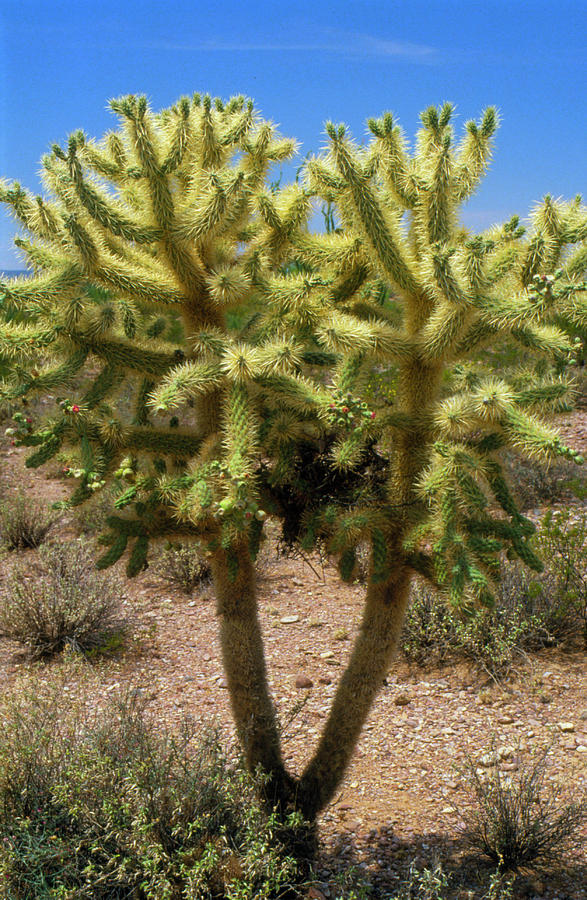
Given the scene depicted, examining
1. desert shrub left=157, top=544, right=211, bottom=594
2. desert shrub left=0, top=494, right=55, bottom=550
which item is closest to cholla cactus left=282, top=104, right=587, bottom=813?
desert shrub left=157, top=544, right=211, bottom=594

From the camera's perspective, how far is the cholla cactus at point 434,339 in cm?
228

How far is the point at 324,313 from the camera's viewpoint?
2.74m

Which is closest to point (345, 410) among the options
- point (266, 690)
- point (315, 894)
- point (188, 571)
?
point (266, 690)

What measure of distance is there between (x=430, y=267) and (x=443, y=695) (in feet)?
13.6

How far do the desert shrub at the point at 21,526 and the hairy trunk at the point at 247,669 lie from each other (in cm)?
608

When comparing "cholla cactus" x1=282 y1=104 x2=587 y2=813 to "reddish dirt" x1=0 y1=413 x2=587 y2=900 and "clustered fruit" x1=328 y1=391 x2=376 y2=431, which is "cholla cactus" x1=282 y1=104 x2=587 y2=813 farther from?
"reddish dirt" x1=0 y1=413 x2=587 y2=900

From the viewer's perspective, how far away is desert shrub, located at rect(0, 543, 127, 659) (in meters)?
6.38

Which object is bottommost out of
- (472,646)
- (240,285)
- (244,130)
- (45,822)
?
(45,822)

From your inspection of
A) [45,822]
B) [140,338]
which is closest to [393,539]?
[140,338]

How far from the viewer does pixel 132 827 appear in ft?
11.0

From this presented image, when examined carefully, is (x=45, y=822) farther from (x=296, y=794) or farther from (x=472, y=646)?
(x=472, y=646)

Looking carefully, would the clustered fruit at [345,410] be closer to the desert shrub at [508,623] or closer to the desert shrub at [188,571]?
the desert shrub at [508,623]

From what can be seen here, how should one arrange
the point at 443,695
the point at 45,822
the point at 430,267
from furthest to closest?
the point at 443,695, the point at 45,822, the point at 430,267

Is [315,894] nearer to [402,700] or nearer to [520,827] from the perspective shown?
[520,827]
